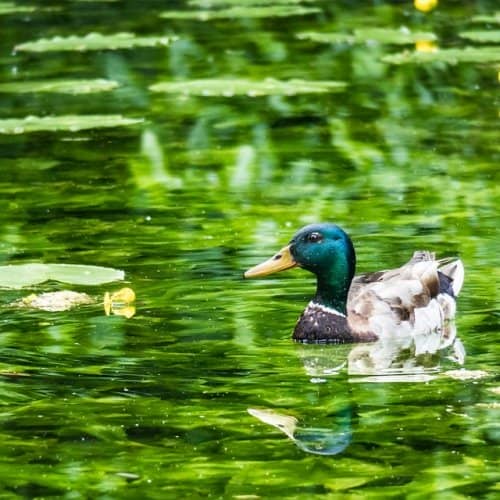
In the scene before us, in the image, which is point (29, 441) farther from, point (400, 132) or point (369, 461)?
point (400, 132)

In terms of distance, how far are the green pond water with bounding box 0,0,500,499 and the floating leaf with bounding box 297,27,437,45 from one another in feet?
0.08

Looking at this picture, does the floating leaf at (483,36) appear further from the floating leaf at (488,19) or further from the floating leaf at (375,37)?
the floating leaf at (488,19)

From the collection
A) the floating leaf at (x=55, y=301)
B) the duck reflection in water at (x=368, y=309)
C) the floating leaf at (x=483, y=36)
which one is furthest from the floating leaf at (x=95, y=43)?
the duck reflection in water at (x=368, y=309)

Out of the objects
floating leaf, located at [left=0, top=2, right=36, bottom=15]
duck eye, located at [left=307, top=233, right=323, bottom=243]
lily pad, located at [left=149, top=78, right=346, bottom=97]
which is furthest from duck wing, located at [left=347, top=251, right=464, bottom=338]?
floating leaf, located at [left=0, top=2, right=36, bottom=15]

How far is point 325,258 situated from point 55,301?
1319mm

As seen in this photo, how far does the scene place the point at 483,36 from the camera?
17062mm

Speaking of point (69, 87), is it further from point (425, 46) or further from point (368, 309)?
point (368, 309)

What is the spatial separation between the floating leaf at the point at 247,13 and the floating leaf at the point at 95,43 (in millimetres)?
1524

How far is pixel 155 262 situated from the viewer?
10.2 m

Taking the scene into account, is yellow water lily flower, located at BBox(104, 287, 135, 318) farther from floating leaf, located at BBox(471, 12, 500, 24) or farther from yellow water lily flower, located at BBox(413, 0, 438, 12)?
yellow water lily flower, located at BBox(413, 0, 438, 12)

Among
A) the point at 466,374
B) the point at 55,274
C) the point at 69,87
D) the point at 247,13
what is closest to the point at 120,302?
the point at 55,274

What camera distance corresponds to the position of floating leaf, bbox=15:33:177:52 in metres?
17.3

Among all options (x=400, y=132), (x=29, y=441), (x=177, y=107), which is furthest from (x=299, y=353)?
(x=177, y=107)

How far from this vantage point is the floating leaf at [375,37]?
1730 cm
